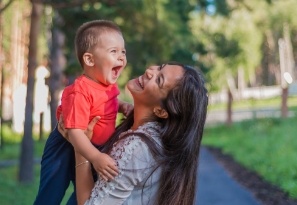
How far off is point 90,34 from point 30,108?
11.4 m

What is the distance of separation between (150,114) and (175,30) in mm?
21071

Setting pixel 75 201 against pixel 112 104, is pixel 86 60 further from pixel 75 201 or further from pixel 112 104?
pixel 75 201

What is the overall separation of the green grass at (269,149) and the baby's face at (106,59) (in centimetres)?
703

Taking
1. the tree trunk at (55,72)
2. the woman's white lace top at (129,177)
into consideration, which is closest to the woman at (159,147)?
the woman's white lace top at (129,177)

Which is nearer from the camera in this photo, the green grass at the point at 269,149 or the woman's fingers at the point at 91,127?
the woman's fingers at the point at 91,127

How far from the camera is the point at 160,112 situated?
9.78 feet

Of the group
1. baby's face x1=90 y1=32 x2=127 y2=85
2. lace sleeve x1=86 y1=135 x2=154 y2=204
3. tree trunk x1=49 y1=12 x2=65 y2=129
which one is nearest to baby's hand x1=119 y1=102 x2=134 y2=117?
baby's face x1=90 y1=32 x2=127 y2=85

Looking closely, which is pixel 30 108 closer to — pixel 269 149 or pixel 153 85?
pixel 269 149

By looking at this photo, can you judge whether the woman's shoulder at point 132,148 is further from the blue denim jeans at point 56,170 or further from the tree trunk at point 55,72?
the tree trunk at point 55,72

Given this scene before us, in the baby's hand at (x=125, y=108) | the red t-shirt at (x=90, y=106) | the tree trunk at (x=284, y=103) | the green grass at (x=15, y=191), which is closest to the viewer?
the red t-shirt at (x=90, y=106)

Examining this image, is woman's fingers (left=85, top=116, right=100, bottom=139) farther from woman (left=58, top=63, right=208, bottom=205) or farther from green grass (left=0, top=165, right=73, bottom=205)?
green grass (left=0, top=165, right=73, bottom=205)

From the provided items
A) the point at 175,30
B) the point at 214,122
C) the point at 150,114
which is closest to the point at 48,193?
the point at 150,114

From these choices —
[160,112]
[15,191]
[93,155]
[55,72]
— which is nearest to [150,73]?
[160,112]

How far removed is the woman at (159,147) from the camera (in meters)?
2.88
